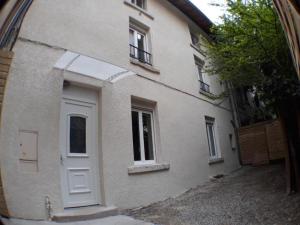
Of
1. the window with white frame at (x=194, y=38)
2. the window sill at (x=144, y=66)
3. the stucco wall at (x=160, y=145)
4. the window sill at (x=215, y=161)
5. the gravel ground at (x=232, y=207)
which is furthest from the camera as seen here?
the window with white frame at (x=194, y=38)

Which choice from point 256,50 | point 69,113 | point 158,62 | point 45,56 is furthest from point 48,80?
point 256,50

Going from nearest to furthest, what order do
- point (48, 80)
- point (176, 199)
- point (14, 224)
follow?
point (14, 224) → point (48, 80) → point (176, 199)

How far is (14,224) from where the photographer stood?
3338 mm

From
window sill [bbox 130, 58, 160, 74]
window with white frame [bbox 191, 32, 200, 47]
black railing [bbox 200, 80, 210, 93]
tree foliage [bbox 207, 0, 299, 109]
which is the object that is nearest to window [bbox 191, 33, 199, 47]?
window with white frame [bbox 191, 32, 200, 47]

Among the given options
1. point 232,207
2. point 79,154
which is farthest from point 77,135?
point 232,207

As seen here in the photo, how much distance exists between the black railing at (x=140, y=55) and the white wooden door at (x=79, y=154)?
7.12ft

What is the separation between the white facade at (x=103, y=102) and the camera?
4.12m

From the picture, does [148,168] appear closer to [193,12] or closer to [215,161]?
[215,161]

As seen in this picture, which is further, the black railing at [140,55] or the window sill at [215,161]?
the window sill at [215,161]

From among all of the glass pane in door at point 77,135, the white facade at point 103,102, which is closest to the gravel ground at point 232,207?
the white facade at point 103,102

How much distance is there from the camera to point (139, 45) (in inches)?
291

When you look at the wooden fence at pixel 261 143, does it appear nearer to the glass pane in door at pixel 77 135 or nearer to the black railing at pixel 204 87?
the black railing at pixel 204 87

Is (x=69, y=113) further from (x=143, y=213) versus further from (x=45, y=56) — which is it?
(x=143, y=213)

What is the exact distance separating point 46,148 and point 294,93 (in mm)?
4698
